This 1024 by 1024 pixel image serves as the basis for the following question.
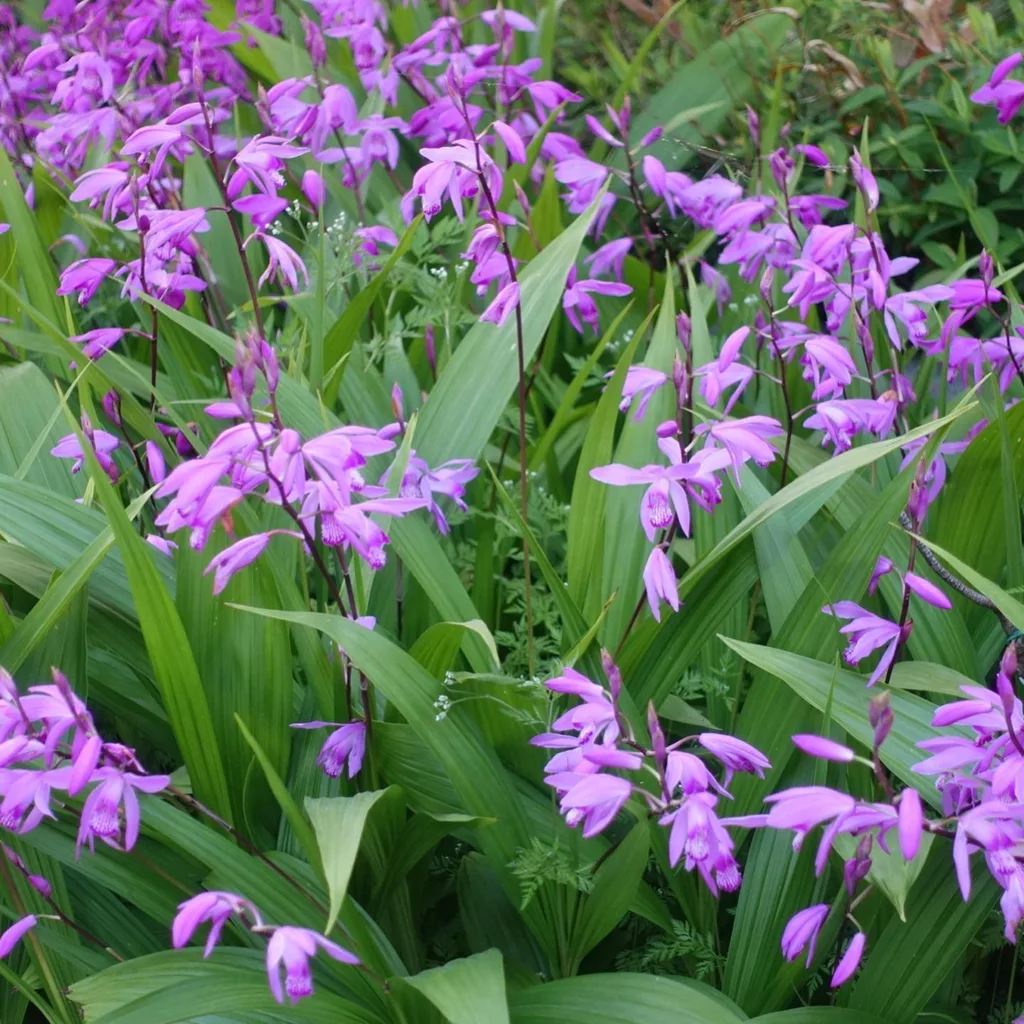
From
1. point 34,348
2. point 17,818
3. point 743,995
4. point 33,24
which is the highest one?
point 33,24

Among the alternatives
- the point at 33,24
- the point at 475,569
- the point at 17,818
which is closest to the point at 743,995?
the point at 475,569

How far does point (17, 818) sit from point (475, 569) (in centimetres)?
80

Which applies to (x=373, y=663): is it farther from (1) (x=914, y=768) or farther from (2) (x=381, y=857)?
(1) (x=914, y=768)

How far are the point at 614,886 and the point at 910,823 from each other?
1.49ft

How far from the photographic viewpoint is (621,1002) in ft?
3.93

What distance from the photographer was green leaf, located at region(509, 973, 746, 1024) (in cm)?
116

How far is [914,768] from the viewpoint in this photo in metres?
1.13

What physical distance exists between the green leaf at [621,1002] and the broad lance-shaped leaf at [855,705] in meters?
0.32

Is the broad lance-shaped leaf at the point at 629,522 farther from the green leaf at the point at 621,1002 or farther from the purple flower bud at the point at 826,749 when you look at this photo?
the purple flower bud at the point at 826,749

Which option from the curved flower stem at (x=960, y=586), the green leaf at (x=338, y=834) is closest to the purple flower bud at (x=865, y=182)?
the curved flower stem at (x=960, y=586)

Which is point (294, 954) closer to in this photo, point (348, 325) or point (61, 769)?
point (61, 769)

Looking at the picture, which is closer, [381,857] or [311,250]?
[381,857]

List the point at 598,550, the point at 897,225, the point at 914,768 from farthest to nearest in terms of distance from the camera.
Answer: the point at 897,225 → the point at 598,550 → the point at 914,768

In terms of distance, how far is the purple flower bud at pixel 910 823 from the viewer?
917 millimetres
